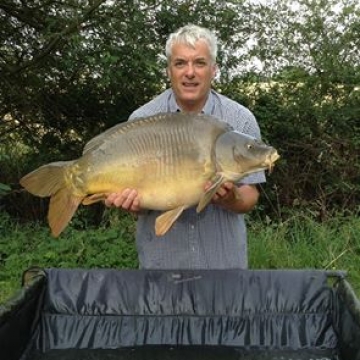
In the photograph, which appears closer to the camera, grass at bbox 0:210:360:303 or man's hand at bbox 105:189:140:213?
man's hand at bbox 105:189:140:213

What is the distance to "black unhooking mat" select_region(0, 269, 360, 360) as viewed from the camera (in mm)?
1599

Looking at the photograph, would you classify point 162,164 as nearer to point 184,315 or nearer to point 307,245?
point 184,315

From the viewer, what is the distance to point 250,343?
1.61m

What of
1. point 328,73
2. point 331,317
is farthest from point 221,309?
point 328,73

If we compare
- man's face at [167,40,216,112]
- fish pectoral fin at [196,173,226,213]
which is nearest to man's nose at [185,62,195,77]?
man's face at [167,40,216,112]

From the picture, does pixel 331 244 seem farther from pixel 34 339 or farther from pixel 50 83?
pixel 50 83

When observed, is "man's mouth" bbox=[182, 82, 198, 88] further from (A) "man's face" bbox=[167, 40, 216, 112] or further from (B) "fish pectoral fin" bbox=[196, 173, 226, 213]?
(B) "fish pectoral fin" bbox=[196, 173, 226, 213]


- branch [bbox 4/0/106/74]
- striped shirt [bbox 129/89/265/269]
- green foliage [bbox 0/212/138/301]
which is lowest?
green foliage [bbox 0/212/138/301]

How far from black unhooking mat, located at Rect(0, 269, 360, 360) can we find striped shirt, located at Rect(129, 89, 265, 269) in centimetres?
11

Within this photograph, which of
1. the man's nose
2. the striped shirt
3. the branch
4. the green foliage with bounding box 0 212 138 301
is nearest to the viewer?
the man's nose

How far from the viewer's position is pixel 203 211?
1726 mm

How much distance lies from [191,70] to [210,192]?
341 millimetres

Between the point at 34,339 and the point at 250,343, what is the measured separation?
0.56 metres

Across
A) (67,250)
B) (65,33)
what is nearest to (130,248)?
(67,250)
